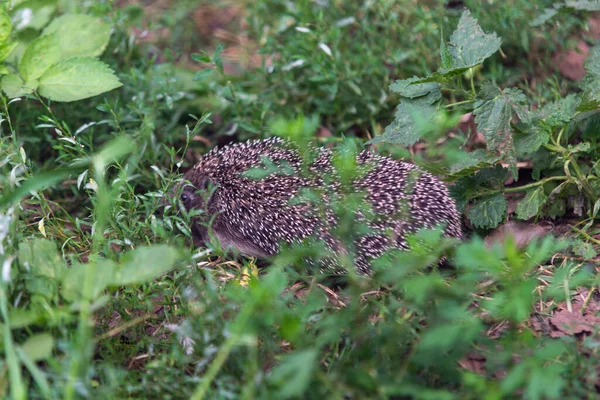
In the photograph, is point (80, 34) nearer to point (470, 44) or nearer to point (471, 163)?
point (470, 44)

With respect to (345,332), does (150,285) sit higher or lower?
lower

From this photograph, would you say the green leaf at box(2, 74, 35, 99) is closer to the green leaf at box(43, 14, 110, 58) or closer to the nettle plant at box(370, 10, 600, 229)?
the green leaf at box(43, 14, 110, 58)

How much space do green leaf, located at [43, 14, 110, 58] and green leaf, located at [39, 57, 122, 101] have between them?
55 cm

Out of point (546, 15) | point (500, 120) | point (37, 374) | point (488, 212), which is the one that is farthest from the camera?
point (546, 15)

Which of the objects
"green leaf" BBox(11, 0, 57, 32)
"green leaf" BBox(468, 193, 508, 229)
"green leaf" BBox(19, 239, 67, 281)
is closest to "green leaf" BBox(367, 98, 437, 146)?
"green leaf" BBox(468, 193, 508, 229)

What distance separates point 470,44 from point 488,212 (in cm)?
123

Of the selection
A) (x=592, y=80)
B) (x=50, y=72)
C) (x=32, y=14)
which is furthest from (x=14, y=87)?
(x=592, y=80)

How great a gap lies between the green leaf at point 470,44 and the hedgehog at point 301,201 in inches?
33.3

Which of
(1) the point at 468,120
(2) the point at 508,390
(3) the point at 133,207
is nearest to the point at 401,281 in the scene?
(2) the point at 508,390

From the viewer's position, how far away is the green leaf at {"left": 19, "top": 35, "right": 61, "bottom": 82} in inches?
200

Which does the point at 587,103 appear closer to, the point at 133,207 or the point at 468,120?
the point at 468,120

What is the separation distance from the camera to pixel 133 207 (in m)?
4.57

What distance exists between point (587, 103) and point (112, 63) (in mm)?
4193

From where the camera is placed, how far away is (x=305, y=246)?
14.1 feet
